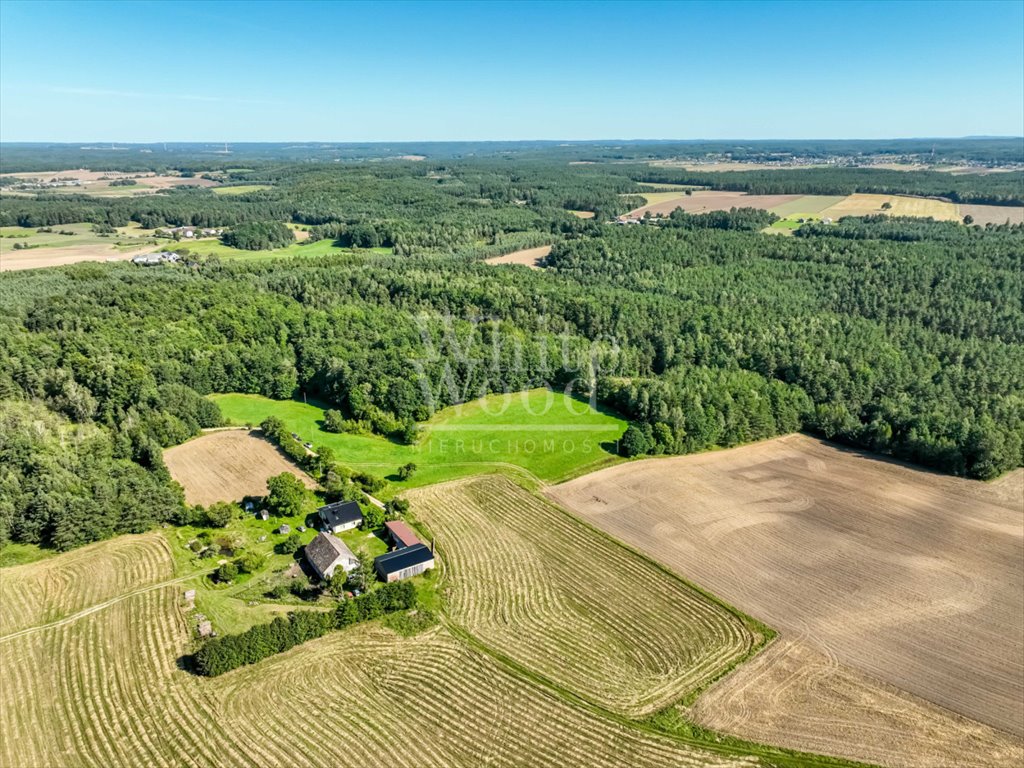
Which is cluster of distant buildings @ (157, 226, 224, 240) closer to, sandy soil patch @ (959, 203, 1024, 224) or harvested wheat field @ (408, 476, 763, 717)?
harvested wheat field @ (408, 476, 763, 717)

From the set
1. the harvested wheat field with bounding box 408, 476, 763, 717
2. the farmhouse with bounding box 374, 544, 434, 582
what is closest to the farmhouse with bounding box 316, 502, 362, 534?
the harvested wheat field with bounding box 408, 476, 763, 717

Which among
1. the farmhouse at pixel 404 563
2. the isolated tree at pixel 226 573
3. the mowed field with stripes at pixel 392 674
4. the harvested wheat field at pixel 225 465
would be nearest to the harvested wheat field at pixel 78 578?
the mowed field with stripes at pixel 392 674

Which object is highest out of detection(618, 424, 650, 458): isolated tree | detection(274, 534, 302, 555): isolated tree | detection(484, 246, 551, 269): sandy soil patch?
detection(484, 246, 551, 269): sandy soil patch

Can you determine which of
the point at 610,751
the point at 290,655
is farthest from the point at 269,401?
the point at 610,751

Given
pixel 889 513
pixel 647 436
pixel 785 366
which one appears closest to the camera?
pixel 889 513

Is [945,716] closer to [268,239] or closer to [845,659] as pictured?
[845,659]

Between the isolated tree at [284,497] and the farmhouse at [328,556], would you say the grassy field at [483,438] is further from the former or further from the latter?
the farmhouse at [328,556]

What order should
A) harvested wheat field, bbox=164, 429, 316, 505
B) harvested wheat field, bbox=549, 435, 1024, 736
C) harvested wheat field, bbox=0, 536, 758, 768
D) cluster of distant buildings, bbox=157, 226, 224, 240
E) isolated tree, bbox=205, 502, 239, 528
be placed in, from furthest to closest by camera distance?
cluster of distant buildings, bbox=157, 226, 224, 240
harvested wheat field, bbox=164, 429, 316, 505
isolated tree, bbox=205, 502, 239, 528
harvested wheat field, bbox=549, 435, 1024, 736
harvested wheat field, bbox=0, 536, 758, 768
